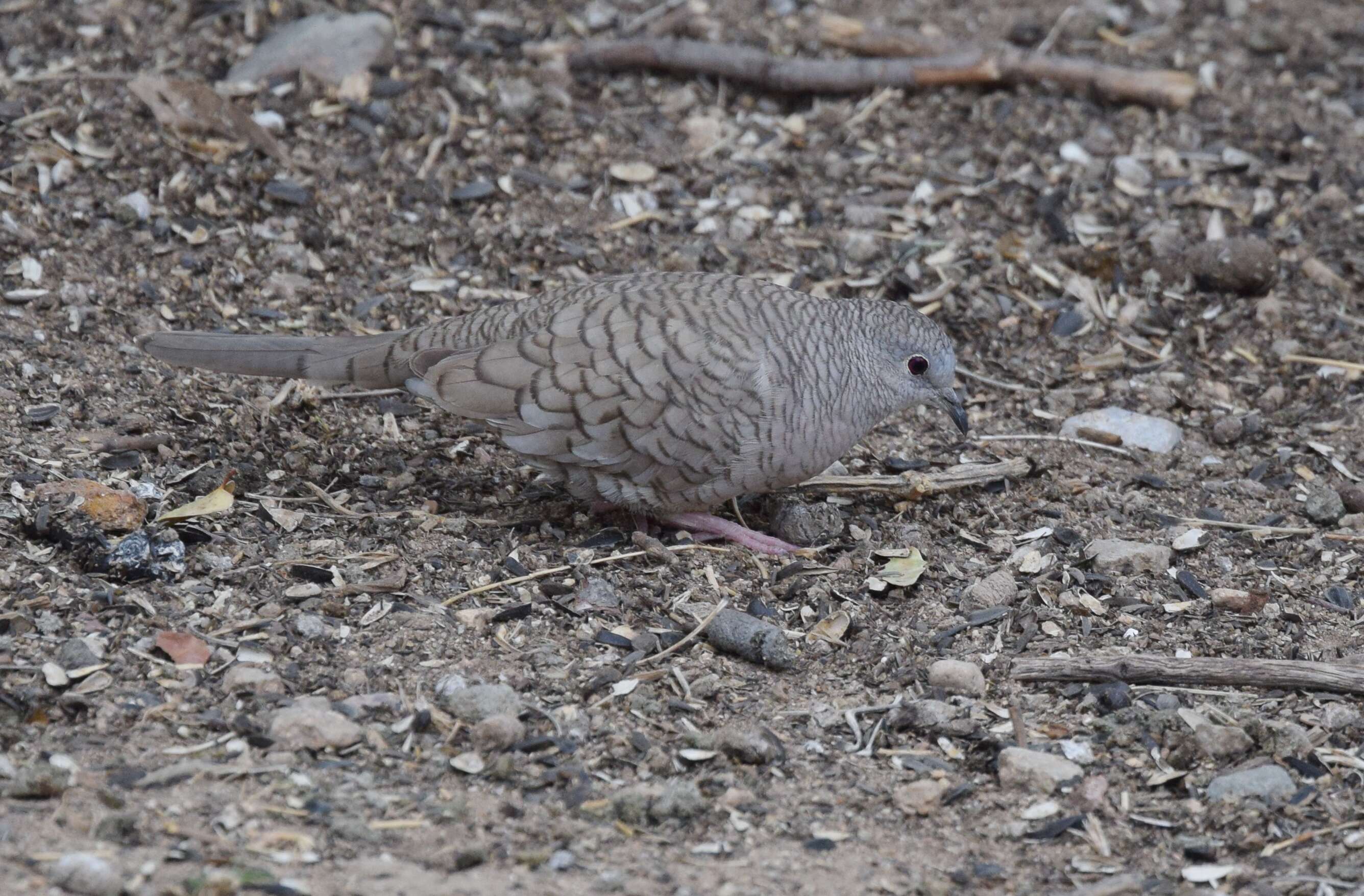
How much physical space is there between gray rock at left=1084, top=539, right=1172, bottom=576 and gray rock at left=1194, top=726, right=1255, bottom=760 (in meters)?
0.98

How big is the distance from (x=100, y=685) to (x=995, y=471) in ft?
10.3

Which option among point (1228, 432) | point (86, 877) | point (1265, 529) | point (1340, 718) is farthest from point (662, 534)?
point (86, 877)

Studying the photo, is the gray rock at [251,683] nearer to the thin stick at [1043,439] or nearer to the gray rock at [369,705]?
the gray rock at [369,705]

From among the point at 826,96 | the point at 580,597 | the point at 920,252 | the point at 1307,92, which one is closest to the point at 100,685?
the point at 580,597

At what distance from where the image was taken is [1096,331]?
21.3 ft

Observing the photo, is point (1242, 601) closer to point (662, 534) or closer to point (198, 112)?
point (662, 534)

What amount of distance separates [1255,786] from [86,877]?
280 centimetres

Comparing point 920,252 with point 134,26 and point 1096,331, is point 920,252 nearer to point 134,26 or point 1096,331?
point 1096,331

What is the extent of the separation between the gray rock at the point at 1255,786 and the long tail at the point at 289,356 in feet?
9.07

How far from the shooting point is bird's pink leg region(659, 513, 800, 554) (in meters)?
5.11

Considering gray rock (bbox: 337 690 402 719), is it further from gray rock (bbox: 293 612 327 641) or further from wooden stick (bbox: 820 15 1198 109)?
wooden stick (bbox: 820 15 1198 109)

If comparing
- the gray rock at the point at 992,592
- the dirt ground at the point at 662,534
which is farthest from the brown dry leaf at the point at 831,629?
the gray rock at the point at 992,592

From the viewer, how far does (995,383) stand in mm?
6211

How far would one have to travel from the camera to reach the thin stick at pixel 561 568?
15.2 feet
